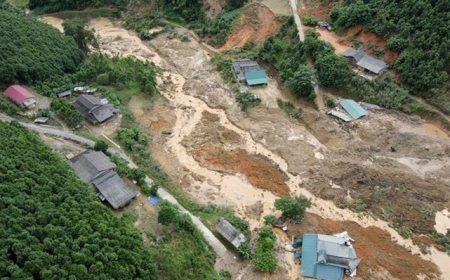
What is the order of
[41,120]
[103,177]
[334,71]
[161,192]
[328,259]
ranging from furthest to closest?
1. [334,71]
2. [41,120]
3. [161,192]
4. [103,177]
5. [328,259]

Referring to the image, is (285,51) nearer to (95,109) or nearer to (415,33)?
(415,33)

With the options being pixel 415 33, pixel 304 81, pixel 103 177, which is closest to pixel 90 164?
pixel 103 177

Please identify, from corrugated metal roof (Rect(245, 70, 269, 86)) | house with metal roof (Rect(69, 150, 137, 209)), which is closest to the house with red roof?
house with metal roof (Rect(69, 150, 137, 209))

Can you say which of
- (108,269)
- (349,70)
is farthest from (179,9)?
(108,269)

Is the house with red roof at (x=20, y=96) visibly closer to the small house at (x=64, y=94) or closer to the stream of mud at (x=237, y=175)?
the small house at (x=64, y=94)

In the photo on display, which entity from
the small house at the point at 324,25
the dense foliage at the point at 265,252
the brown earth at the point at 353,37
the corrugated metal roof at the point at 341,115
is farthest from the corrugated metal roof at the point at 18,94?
the small house at the point at 324,25

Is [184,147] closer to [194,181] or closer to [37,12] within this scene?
[194,181]
